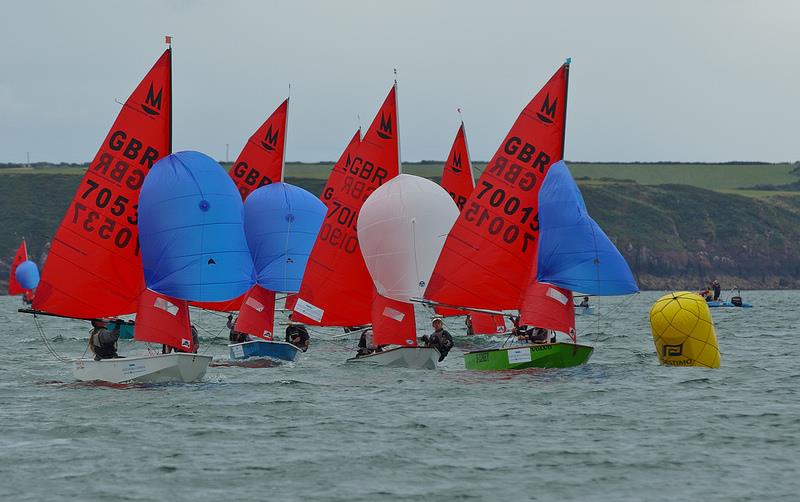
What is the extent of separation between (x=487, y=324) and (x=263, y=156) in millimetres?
9355

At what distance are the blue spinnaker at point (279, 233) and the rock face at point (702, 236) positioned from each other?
118853 millimetres

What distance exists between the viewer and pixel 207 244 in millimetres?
28422

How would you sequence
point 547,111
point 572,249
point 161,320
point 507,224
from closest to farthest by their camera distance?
point 161,320, point 572,249, point 507,224, point 547,111

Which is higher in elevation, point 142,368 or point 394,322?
point 394,322

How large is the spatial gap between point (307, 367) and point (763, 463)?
1769cm

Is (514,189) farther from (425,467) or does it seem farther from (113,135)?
(425,467)

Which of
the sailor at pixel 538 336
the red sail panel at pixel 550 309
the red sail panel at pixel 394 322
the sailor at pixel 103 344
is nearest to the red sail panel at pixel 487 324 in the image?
the red sail panel at pixel 394 322

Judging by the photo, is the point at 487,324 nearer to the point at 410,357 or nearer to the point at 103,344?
the point at 410,357

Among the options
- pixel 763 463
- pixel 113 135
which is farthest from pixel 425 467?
pixel 113 135

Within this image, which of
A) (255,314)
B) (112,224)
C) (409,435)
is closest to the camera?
(409,435)

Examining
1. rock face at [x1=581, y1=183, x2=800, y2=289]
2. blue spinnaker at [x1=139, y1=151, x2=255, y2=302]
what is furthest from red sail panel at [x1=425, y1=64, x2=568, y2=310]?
rock face at [x1=581, y1=183, x2=800, y2=289]

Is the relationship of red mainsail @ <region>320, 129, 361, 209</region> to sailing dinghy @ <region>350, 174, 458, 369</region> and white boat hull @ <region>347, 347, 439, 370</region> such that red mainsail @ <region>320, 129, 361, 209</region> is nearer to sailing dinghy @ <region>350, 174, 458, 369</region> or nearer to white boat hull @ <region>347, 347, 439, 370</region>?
sailing dinghy @ <region>350, 174, 458, 369</region>

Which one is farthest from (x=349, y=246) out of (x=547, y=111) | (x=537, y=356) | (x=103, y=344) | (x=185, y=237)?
(x=103, y=344)

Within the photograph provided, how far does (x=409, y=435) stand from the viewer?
21297 millimetres
